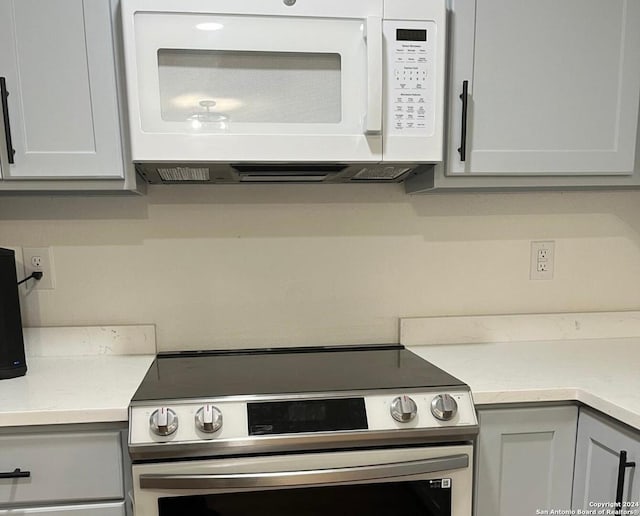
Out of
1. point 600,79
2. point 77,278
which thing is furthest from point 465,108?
point 77,278

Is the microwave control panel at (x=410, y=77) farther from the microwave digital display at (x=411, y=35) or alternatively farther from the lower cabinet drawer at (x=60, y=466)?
the lower cabinet drawer at (x=60, y=466)

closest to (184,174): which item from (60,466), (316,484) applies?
(60,466)

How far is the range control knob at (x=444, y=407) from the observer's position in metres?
1.06

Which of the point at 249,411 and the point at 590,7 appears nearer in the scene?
the point at 249,411

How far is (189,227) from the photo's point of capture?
1.50 metres

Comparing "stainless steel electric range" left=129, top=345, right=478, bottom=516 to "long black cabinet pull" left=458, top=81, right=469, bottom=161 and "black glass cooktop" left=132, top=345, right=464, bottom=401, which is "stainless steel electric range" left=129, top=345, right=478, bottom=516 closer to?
"black glass cooktop" left=132, top=345, right=464, bottom=401

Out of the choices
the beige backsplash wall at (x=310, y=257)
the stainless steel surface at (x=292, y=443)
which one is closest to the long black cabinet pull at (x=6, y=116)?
the beige backsplash wall at (x=310, y=257)

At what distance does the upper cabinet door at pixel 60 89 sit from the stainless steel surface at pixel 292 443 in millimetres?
716

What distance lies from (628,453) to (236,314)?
1151mm

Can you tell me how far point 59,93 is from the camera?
1146 millimetres

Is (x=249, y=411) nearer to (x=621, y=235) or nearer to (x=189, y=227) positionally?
(x=189, y=227)

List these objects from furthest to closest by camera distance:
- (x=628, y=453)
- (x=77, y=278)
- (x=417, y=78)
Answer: (x=77, y=278), (x=417, y=78), (x=628, y=453)

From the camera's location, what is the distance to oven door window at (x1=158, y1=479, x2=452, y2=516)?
103 centimetres

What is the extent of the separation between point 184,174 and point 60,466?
0.82m
